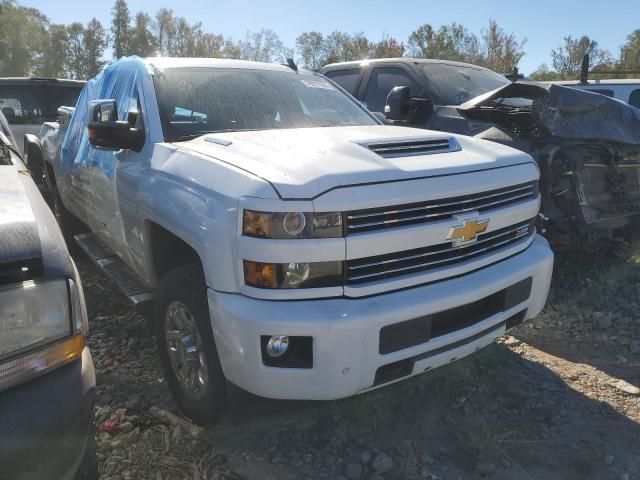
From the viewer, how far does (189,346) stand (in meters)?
2.63

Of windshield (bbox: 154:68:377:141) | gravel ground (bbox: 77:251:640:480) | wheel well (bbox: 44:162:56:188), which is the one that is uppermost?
windshield (bbox: 154:68:377:141)

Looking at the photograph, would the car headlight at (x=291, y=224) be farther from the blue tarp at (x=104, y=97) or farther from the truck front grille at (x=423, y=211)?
the blue tarp at (x=104, y=97)

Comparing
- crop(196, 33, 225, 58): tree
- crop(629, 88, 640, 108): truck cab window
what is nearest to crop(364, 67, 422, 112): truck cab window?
crop(629, 88, 640, 108): truck cab window

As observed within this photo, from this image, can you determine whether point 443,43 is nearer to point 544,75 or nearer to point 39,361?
point 544,75

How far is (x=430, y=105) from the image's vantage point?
5648 mm

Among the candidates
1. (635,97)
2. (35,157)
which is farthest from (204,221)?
(635,97)

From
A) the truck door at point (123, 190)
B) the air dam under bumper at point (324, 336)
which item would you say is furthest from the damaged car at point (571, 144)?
the truck door at point (123, 190)

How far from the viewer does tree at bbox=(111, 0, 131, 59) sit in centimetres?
6200

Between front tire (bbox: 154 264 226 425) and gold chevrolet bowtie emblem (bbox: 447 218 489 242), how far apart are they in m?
1.17

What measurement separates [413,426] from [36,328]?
6.21ft

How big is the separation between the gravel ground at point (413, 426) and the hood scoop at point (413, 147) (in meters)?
1.29

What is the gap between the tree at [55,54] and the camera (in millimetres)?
62719

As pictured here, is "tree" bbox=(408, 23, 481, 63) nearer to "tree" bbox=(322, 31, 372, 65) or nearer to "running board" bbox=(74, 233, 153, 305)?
"tree" bbox=(322, 31, 372, 65)

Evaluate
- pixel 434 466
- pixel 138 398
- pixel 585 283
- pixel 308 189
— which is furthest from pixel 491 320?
pixel 585 283
